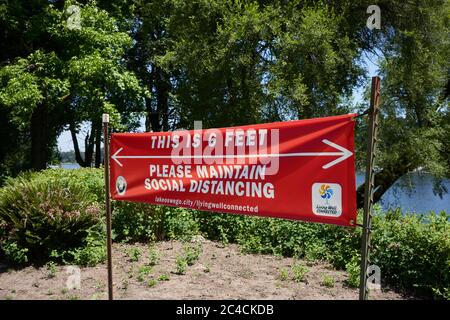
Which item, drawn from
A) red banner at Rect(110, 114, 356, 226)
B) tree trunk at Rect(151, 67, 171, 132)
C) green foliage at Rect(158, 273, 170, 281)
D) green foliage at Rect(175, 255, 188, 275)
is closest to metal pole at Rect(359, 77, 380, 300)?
red banner at Rect(110, 114, 356, 226)

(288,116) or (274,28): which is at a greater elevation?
(274,28)

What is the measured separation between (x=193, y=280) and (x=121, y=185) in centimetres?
152

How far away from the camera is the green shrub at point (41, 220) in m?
7.12

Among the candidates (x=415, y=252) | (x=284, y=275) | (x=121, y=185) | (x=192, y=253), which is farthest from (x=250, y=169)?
(x=415, y=252)

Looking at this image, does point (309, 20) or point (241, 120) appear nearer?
point (309, 20)

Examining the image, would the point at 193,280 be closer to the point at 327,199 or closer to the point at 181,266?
the point at 181,266

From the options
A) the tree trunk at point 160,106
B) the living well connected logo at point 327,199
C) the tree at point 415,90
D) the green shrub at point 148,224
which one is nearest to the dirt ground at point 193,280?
the green shrub at point 148,224

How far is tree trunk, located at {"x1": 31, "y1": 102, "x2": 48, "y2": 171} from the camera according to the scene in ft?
64.4

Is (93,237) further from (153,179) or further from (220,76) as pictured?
(220,76)

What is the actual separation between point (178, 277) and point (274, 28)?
10143 millimetres

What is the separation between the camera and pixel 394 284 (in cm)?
635

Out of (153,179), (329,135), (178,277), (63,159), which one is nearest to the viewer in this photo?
(329,135)

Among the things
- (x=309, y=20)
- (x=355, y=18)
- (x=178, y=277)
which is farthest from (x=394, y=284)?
(x=355, y=18)

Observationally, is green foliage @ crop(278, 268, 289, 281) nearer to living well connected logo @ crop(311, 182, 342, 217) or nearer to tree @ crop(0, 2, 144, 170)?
living well connected logo @ crop(311, 182, 342, 217)
